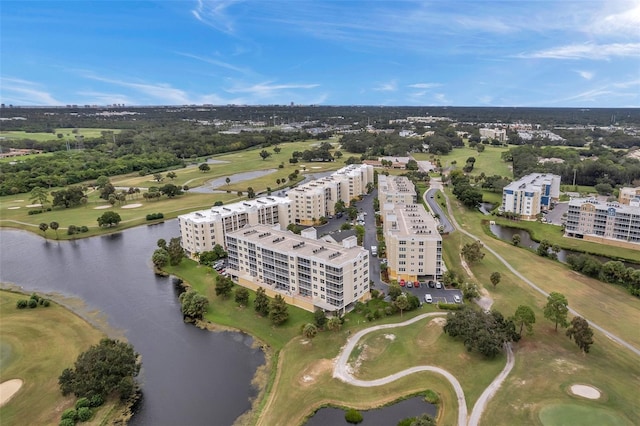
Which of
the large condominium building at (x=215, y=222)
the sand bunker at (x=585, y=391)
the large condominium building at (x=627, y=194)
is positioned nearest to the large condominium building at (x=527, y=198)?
the large condominium building at (x=627, y=194)

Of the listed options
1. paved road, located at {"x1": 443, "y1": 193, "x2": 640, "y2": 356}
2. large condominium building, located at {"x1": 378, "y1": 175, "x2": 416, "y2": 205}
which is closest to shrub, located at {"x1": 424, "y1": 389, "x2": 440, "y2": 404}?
paved road, located at {"x1": 443, "y1": 193, "x2": 640, "y2": 356}

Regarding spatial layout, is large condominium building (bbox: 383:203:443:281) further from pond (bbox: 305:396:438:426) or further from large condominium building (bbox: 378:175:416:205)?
large condominium building (bbox: 378:175:416:205)

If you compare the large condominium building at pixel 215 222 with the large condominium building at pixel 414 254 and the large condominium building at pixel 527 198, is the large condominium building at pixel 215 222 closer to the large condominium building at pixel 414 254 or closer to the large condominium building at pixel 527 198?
the large condominium building at pixel 414 254

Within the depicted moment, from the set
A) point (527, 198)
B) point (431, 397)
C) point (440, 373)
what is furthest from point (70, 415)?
point (527, 198)

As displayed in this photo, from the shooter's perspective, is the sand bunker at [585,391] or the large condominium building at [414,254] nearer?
the sand bunker at [585,391]

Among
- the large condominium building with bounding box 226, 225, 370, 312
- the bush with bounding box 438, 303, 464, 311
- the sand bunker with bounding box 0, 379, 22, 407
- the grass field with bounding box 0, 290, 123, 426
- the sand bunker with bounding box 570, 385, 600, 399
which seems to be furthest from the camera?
the bush with bounding box 438, 303, 464, 311

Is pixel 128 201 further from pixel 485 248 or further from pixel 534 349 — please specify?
pixel 534 349
